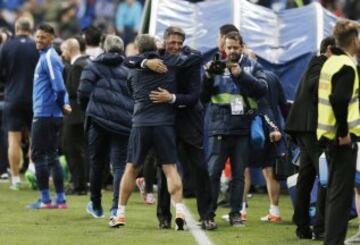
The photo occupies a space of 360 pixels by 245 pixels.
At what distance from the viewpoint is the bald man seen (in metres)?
17.3

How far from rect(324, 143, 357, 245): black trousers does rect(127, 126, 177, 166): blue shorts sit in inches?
95.0

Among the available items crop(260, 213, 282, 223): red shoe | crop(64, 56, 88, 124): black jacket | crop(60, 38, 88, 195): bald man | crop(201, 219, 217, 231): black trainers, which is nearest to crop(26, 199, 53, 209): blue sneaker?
crop(60, 38, 88, 195): bald man

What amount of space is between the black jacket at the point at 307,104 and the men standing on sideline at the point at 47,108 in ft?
11.4

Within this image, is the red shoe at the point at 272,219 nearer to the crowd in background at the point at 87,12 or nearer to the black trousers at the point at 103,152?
the black trousers at the point at 103,152

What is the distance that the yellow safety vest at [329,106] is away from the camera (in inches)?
411

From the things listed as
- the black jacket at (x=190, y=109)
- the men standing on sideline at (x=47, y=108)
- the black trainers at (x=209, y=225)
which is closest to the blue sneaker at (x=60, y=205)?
the men standing on sideline at (x=47, y=108)

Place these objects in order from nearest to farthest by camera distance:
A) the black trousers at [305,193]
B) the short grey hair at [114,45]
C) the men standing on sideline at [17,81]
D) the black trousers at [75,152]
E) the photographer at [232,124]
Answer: the black trousers at [305,193]
the photographer at [232,124]
the short grey hair at [114,45]
the black trousers at [75,152]
the men standing on sideline at [17,81]

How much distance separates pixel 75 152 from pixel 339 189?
742 cm

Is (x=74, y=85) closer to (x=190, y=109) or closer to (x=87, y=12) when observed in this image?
(x=190, y=109)

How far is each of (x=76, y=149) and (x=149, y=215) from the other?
3.10 meters

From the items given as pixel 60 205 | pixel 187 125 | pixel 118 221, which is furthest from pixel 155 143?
pixel 60 205

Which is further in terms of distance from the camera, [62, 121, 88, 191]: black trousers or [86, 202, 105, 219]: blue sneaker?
[62, 121, 88, 191]: black trousers

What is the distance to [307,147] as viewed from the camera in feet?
39.9

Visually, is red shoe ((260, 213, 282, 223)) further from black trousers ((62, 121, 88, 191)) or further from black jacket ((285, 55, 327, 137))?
black trousers ((62, 121, 88, 191))
